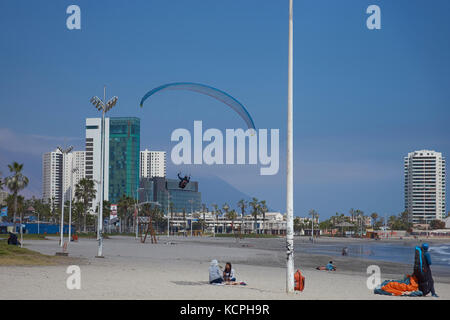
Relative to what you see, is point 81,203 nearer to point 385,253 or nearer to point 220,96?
point 385,253

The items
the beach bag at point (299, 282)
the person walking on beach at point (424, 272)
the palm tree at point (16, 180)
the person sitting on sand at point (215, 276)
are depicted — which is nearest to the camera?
the person walking on beach at point (424, 272)

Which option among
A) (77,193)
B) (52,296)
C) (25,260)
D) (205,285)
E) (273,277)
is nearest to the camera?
(52,296)

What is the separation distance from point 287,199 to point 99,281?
22.3 ft

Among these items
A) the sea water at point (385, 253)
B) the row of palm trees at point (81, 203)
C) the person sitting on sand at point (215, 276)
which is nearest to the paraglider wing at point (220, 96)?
the person sitting on sand at point (215, 276)

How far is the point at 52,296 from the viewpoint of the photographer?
13648 millimetres

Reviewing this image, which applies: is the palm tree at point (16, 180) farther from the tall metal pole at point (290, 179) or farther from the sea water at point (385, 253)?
the tall metal pole at point (290, 179)

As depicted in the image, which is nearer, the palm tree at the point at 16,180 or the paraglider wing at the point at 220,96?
the paraglider wing at the point at 220,96

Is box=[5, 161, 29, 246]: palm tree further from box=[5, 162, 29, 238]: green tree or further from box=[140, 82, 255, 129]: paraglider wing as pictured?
box=[140, 82, 255, 129]: paraglider wing

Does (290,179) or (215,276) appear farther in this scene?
(215,276)

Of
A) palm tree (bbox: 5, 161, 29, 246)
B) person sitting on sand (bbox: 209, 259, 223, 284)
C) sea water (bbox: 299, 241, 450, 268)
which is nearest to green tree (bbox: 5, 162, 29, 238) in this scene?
palm tree (bbox: 5, 161, 29, 246)

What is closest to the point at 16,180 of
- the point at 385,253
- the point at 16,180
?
the point at 16,180

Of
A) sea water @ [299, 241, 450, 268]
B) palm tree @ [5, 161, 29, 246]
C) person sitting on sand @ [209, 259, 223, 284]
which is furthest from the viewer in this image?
palm tree @ [5, 161, 29, 246]
